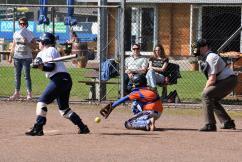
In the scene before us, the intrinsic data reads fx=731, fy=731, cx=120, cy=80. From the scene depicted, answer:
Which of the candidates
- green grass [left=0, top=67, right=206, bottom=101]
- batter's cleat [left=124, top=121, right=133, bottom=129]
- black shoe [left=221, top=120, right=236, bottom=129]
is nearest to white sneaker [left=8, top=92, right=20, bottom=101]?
green grass [left=0, top=67, right=206, bottom=101]

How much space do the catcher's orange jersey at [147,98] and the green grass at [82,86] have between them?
4.43 metres

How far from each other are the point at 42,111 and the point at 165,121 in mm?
Answer: 3035

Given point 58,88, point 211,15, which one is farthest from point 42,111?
point 211,15

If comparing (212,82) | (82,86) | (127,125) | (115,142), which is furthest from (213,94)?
(82,86)

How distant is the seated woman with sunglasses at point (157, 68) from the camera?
15.5 meters

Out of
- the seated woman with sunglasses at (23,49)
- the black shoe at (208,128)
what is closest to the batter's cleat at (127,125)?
the black shoe at (208,128)

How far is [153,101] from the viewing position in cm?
1226

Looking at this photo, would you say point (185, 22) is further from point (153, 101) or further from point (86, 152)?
point (86, 152)

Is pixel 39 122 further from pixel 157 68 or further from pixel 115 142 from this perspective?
pixel 157 68

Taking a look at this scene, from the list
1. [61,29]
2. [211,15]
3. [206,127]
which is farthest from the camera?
[61,29]

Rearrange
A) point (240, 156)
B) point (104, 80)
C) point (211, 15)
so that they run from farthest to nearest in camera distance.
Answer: point (211, 15) < point (104, 80) < point (240, 156)

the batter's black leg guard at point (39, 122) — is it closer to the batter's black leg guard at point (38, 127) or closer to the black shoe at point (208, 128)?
the batter's black leg guard at point (38, 127)

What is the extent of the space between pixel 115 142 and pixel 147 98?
5.82 feet

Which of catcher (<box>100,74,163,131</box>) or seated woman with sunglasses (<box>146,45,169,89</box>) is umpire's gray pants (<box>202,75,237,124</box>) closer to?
catcher (<box>100,74,163,131</box>)
